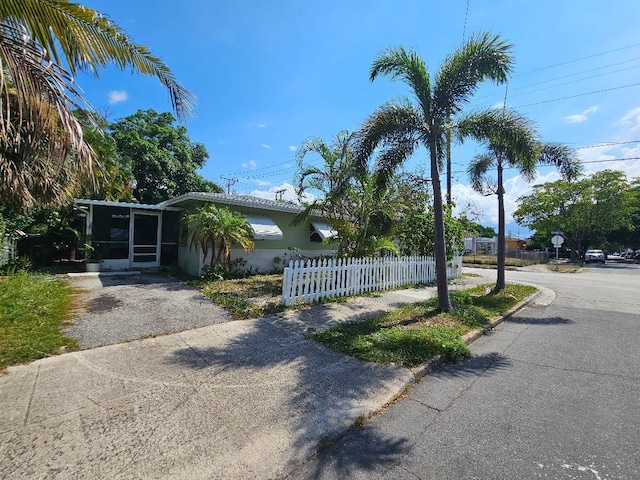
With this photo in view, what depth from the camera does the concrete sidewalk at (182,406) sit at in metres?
2.24

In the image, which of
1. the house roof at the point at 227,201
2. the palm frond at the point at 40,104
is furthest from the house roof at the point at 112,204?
the palm frond at the point at 40,104

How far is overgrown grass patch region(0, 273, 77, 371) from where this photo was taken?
395cm

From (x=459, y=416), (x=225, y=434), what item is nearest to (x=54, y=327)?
(x=225, y=434)

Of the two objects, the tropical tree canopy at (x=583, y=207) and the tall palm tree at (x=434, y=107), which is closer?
the tall palm tree at (x=434, y=107)

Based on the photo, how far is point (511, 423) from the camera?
2883mm

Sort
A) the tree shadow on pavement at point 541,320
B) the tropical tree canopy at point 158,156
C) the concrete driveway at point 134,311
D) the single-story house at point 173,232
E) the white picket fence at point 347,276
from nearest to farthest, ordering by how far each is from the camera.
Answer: the concrete driveway at point 134,311, the tree shadow on pavement at point 541,320, the white picket fence at point 347,276, the single-story house at point 173,232, the tropical tree canopy at point 158,156

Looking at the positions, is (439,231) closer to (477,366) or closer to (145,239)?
(477,366)

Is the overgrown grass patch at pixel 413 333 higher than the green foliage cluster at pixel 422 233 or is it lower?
lower

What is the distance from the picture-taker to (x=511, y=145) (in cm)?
661

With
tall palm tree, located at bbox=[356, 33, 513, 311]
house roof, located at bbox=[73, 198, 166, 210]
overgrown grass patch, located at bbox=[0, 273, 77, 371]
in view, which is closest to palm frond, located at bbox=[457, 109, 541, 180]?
tall palm tree, located at bbox=[356, 33, 513, 311]

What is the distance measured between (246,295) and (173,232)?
685cm

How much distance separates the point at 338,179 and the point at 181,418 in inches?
326

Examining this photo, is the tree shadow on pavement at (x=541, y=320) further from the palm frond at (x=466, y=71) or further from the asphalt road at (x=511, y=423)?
the palm frond at (x=466, y=71)

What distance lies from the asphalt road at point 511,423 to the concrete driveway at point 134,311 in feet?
12.5
